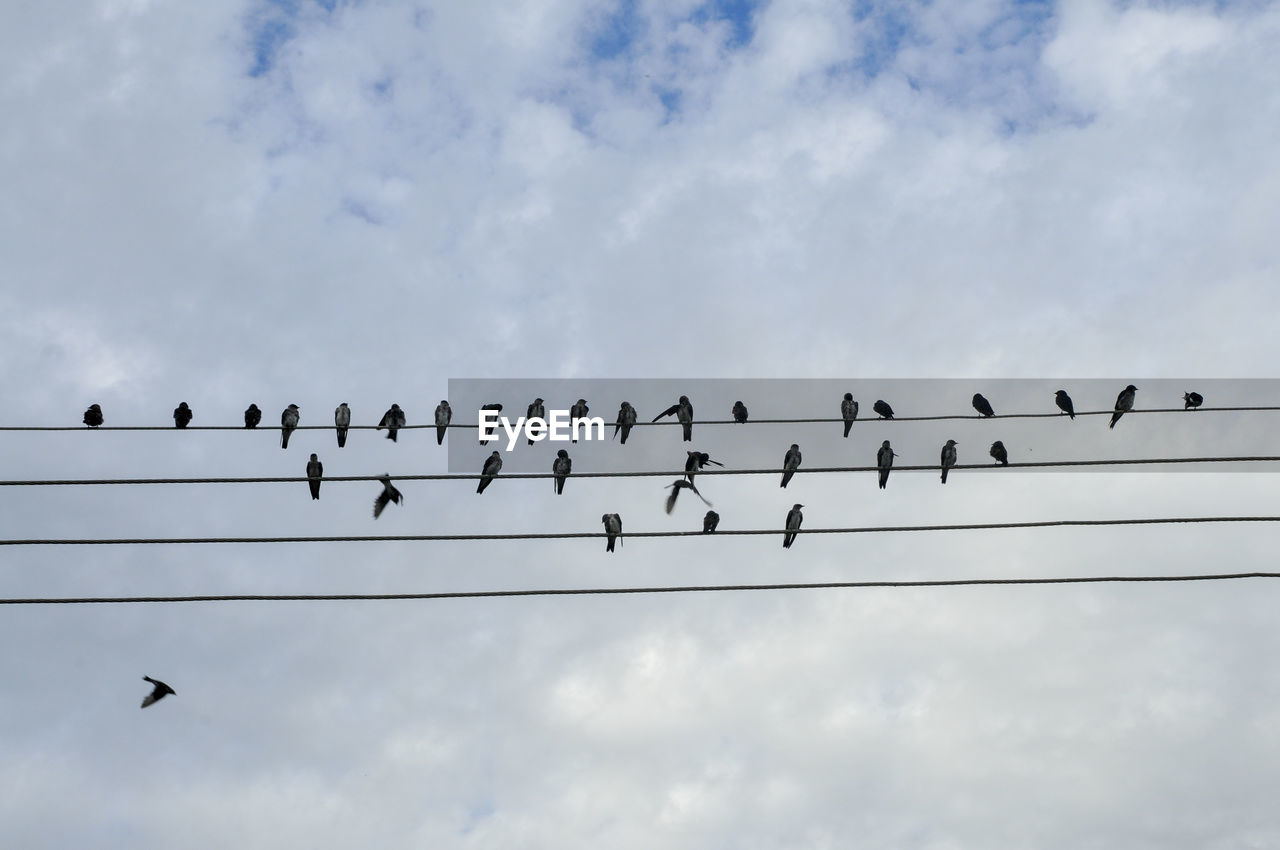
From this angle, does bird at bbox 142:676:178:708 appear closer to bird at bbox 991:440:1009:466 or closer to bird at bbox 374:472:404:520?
bird at bbox 374:472:404:520

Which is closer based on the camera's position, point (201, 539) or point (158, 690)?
point (201, 539)

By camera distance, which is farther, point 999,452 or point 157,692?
point 999,452

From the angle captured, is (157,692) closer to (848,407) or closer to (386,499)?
(386,499)

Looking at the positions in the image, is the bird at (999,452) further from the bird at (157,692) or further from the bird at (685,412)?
the bird at (157,692)

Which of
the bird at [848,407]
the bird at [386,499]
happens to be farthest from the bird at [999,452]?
the bird at [386,499]

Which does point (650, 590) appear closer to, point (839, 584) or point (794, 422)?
point (839, 584)

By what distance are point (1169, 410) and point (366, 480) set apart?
25.0 feet

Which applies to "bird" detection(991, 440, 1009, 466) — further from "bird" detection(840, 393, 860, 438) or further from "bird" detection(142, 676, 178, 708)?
"bird" detection(142, 676, 178, 708)

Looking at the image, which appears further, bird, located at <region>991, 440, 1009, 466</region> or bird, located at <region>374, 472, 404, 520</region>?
bird, located at <region>991, 440, 1009, 466</region>

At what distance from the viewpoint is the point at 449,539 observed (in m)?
12.7

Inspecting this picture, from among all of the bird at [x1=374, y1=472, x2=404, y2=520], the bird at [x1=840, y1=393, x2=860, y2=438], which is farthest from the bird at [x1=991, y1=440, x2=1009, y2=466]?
the bird at [x1=374, y1=472, x2=404, y2=520]

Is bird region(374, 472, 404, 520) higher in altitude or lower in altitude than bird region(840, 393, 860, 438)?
lower

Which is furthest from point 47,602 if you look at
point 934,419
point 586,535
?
point 934,419

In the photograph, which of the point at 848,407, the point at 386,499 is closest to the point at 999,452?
the point at 848,407
